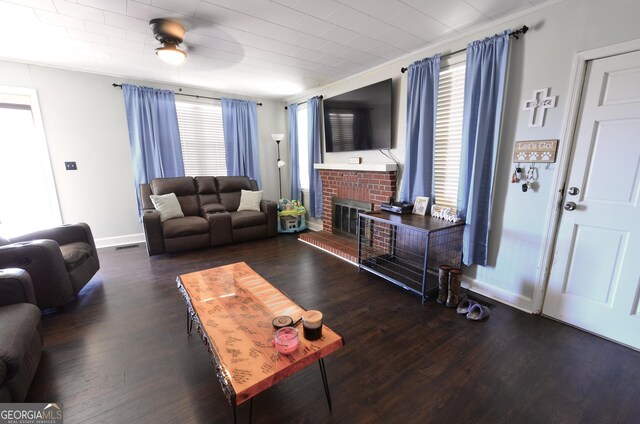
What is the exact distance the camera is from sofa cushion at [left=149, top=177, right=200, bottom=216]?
3.93 m

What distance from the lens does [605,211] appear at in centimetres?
184

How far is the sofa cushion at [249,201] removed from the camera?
438 cm

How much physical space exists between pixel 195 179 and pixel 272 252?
Answer: 6.03ft

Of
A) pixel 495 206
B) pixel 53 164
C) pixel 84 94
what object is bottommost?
pixel 495 206

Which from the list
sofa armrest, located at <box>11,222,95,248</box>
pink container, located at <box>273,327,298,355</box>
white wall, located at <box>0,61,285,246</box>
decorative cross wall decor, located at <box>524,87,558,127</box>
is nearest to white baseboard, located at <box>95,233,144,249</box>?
white wall, located at <box>0,61,285,246</box>

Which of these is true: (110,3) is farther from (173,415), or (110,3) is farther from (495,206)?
(495,206)

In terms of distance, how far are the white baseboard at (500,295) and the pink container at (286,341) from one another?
2080 millimetres

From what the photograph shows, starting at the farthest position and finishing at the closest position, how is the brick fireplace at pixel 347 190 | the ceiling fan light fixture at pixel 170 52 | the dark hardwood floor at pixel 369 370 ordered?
the brick fireplace at pixel 347 190 → the ceiling fan light fixture at pixel 170 52 → the dark hardwood floor at pixel 369 370

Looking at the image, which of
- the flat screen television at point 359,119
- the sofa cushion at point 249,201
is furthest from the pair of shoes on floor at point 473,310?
the sofa cushion at point 249,201

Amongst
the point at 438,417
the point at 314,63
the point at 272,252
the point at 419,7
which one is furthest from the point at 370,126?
the point at 438,417

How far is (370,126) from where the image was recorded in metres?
3.35

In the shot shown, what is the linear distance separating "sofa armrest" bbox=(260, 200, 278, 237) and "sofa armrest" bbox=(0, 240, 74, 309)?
249 centimetres

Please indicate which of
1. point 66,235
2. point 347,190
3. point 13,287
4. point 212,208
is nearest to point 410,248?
point 347,190

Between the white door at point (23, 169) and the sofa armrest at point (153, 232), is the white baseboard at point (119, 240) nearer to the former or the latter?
the white door at point (23, 169)
